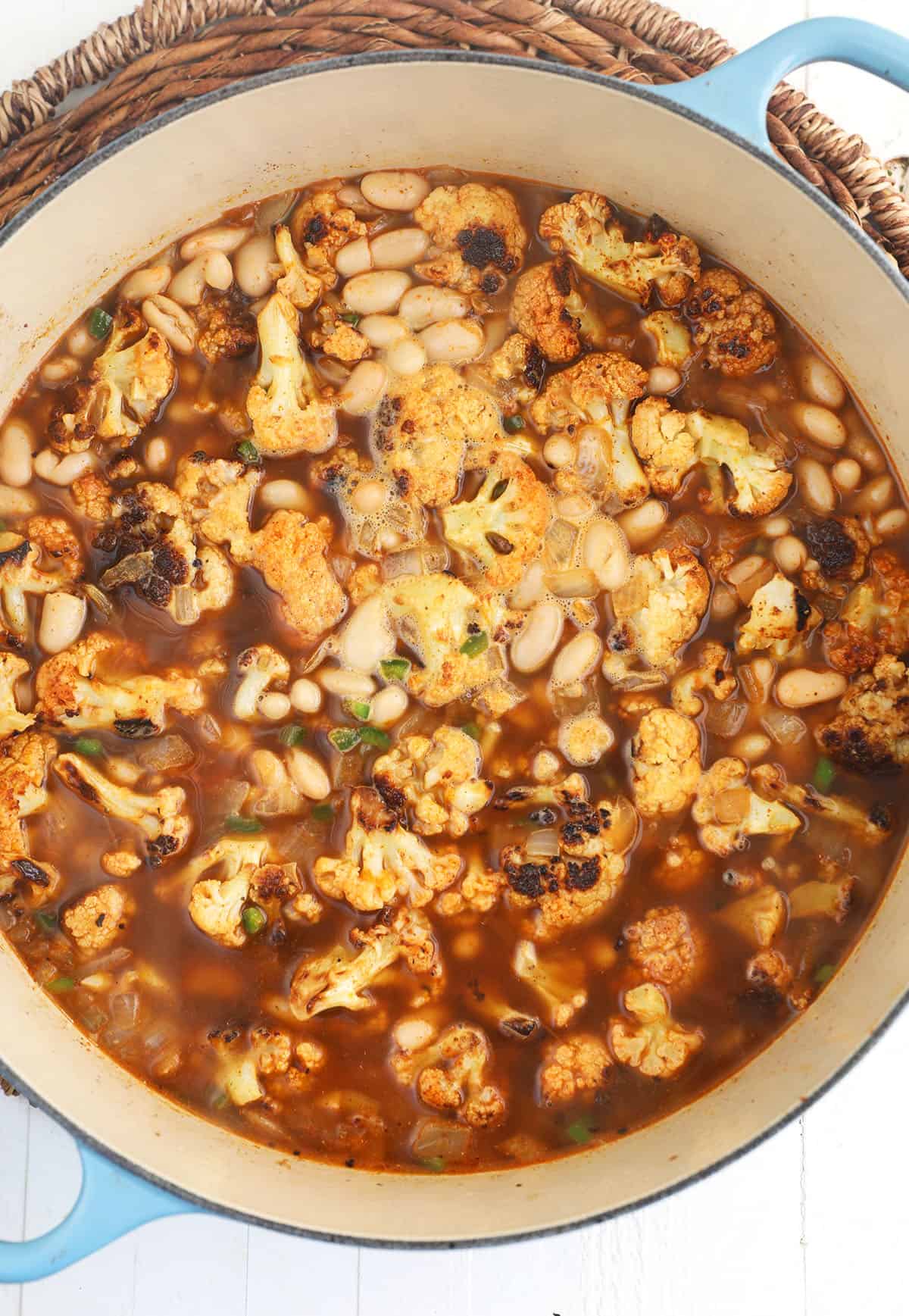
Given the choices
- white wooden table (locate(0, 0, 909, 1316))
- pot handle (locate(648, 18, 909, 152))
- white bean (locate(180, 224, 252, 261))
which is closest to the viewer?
pot handle (locate(648, 18, 909, 152))

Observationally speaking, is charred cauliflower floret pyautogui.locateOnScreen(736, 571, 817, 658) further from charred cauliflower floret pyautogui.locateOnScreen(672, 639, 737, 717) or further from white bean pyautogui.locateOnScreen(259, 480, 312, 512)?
white bean pyautogui.locateOnScreen(259, 480, 312, 512)

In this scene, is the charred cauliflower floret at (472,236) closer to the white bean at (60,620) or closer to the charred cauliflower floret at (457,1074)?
the white bean at (60,620)

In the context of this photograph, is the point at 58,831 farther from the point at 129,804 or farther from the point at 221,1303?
the point at 221,1303

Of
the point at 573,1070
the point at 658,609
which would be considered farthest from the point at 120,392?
the point at 573,1070

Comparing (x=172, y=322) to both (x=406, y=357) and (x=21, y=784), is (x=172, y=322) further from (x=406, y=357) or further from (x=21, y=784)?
(x=21, y=784)

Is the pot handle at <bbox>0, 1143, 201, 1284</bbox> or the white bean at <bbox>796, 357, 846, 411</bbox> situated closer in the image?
the pot handle at <bbox>0, 1143, 201, 1284</bbox>

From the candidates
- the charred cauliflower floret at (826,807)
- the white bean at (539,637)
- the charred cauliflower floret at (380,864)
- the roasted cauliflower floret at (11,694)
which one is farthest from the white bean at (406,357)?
the charred cauliflower floret at (826,807)

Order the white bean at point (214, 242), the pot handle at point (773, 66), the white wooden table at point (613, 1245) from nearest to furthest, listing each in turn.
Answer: the pot handle at point (773, 66) < the white bean at point (214, 242) < the white wooden table at point (613, 1245)

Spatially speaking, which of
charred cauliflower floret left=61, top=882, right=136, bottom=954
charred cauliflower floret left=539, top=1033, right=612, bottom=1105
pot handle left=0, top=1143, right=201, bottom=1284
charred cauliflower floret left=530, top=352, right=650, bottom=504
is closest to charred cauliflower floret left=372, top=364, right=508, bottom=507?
charred cauliflower floret left=530, top=352, right=650, bottom=504
